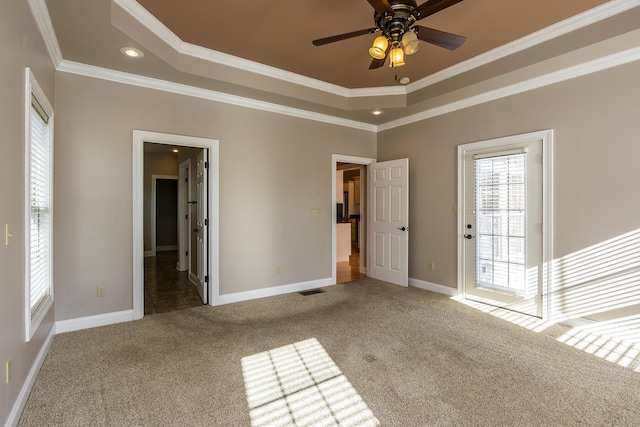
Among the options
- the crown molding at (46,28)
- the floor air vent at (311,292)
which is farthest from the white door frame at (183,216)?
the crown molding at (46,28)

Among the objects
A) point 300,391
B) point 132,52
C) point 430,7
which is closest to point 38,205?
point 132,52

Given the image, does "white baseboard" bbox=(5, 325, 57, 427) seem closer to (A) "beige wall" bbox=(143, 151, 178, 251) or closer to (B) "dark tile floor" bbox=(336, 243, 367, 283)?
(B) "dark tile floor" bbox=(336, 243, 367, 283)

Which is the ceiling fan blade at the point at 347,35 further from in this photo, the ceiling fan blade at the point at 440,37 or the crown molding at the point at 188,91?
the crown molding at the point at 188,91

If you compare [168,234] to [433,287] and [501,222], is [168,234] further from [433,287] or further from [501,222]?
[501,222]

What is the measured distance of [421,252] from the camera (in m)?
4.86

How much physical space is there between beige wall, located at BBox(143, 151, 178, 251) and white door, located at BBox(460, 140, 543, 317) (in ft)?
23.4

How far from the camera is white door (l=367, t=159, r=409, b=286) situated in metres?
4.88

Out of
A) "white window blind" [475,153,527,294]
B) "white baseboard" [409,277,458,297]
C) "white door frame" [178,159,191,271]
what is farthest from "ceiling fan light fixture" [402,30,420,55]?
"white door frame" [178,159,191,271]

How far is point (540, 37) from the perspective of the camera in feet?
9.71

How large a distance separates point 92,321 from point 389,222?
13.5ft

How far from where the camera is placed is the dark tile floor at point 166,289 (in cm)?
399

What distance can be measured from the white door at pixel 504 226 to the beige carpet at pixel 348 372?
0.49m

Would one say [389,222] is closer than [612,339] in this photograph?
No

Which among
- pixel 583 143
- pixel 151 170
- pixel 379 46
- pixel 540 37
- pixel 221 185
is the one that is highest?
pixel 540 37
